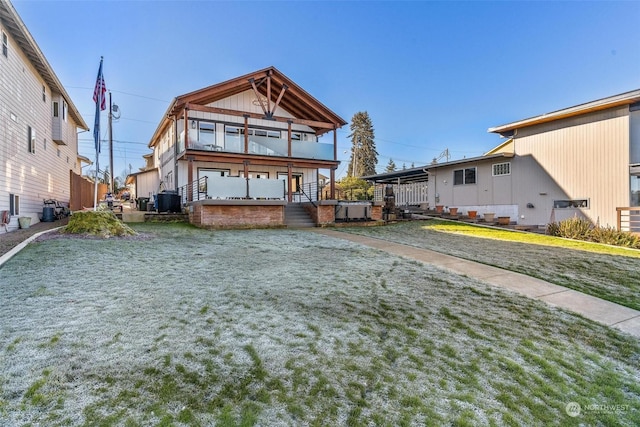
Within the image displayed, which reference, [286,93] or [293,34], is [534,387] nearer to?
[286,93]

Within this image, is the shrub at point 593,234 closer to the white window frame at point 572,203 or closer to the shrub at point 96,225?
the white window frame at point 572,203

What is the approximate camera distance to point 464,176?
18797 millimetres

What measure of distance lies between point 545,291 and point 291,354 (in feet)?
14.5

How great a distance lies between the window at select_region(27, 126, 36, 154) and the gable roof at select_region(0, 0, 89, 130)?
2695 mm

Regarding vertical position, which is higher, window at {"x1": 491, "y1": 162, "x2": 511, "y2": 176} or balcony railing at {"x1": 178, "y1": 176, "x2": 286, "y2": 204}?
window at {"x1": 491, "y1": 162, "x2": 511, "y2": 176}

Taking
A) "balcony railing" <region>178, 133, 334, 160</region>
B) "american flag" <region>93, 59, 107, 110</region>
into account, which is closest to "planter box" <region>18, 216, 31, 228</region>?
"american flag" <region>93, 59, 107, 110</region>

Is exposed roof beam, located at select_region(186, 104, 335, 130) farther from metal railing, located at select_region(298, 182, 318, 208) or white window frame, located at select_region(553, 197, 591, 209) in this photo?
white window frame, located at select_region(553, 197, 591, 209)

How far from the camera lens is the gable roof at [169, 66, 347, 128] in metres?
16.3

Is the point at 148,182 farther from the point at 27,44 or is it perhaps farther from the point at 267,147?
the point at 27,44

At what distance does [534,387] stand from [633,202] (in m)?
14.6

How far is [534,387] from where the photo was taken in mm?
2650

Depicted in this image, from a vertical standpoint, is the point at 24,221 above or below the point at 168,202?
below

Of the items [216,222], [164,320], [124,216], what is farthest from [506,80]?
[164,320]

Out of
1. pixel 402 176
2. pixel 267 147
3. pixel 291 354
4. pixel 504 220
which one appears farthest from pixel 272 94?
pixel 291 354
